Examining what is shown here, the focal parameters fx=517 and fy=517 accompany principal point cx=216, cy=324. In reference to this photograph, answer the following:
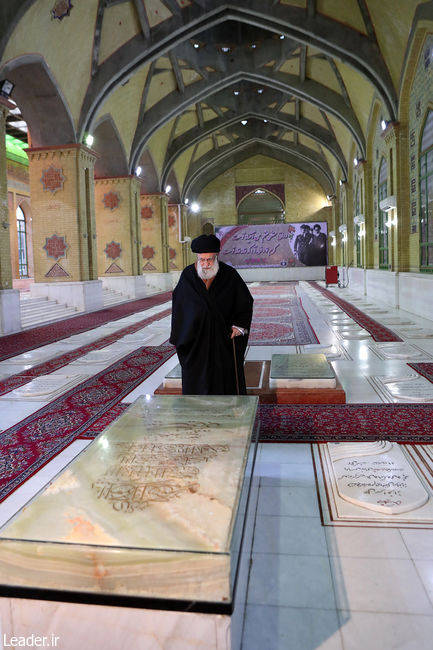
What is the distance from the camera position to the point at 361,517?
6.43ft

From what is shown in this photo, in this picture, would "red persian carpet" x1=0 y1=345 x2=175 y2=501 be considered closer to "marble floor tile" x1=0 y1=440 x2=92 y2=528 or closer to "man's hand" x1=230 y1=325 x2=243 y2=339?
"marble floor tile" x1=0 y1=440 x2=92 y2=528

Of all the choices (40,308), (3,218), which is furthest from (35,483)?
(40,308)

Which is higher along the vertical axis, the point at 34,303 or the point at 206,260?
the point at 206,260

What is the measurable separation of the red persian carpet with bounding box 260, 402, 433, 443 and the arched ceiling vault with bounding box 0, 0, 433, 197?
612 cm

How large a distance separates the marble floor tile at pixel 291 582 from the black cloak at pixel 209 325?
3.53ft

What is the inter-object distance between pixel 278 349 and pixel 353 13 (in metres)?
6.81

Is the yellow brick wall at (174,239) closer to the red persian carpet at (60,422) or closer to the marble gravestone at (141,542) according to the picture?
the red persian carpet at (60,422)

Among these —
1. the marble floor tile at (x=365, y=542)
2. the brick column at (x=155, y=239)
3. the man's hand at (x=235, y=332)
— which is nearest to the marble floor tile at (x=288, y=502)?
the marble floor tile at (x=365, y=542)

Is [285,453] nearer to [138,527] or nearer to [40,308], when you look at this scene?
[138,527]

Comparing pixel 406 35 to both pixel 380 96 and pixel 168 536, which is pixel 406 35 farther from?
pixel 168 536

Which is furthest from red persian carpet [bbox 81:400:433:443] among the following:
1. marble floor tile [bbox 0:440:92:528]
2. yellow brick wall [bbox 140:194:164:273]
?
yellow brick wall [bbox 140:194:164:273]

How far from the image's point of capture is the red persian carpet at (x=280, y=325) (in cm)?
633

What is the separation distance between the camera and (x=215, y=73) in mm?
13047

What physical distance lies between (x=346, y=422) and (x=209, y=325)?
3.63 feet
